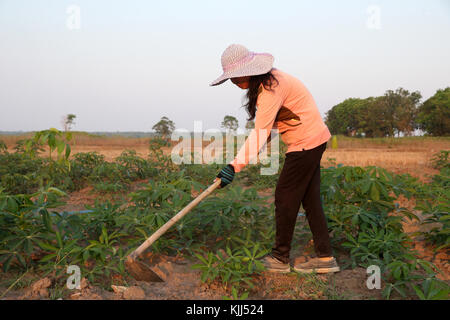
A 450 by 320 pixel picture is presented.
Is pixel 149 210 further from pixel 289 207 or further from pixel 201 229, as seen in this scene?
pixel 289 207

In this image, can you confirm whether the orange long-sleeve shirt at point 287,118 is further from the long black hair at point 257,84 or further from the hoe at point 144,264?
the hoe at point 144,264

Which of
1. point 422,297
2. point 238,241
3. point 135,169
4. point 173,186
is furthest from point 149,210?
→ point 135,169

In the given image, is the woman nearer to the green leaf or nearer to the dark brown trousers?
the dark brown trousers

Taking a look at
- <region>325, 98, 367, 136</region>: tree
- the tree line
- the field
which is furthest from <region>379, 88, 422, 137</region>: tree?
the field

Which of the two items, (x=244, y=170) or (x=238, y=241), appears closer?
(x=238, y=241)

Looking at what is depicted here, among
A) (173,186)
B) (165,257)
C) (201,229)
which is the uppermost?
(173,186)

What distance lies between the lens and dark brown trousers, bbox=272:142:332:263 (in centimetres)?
211

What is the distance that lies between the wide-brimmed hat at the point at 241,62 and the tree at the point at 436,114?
35.2 meters

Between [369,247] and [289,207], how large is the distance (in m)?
0.68

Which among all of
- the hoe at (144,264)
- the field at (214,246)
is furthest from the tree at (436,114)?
the hoe at (144,264)

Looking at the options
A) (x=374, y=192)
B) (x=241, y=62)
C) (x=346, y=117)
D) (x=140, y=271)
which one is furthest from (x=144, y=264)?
(x=346, y=117)

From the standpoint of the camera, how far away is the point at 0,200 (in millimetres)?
2084

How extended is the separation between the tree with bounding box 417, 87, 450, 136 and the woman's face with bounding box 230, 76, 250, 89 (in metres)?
35.2

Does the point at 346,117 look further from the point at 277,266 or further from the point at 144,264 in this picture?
the point at 144,264
